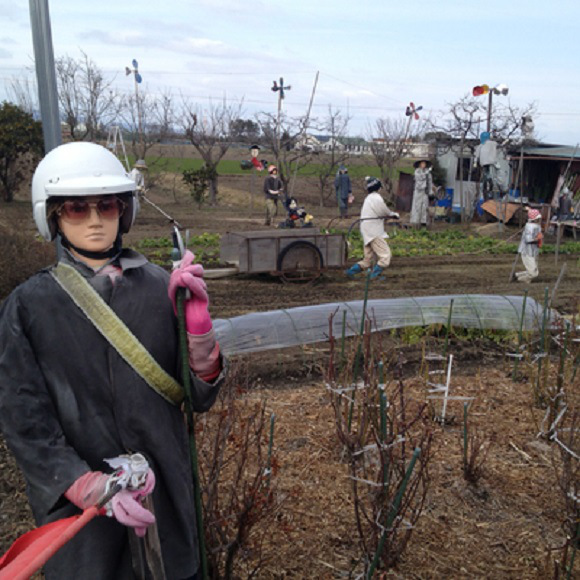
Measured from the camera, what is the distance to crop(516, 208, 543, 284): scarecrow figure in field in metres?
10.3

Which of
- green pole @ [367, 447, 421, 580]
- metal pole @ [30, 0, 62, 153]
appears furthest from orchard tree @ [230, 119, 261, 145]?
green pole @ [367, 447, 421, 580]

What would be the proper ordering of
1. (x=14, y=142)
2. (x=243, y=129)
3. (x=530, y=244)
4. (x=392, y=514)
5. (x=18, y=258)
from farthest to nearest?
(x=243, y=129)
(x=14, y=142)
(x=530, y=244)
(x=18, y=258)
(x=392, y=514)

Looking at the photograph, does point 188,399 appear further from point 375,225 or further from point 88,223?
point 375,225

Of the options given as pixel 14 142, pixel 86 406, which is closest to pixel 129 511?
pixel 86 406

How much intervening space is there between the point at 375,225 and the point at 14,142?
12.7m

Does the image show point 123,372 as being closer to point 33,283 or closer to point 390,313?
point 33,283

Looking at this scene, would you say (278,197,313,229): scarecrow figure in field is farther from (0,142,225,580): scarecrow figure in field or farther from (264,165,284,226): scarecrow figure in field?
(0,142,225,580): scarecrow figure in field

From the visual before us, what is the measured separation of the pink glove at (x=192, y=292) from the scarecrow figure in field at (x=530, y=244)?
9.18 m

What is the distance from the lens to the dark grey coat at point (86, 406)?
1841 mm

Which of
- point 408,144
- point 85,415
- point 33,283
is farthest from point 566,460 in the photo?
point 408,144

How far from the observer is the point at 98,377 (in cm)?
192

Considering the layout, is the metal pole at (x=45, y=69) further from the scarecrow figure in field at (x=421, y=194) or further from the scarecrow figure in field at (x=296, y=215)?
the scarecrow figure in field at (x=421, y=194)

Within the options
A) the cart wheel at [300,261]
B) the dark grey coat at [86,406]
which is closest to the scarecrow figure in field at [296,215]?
the cart wheel at [300,261]

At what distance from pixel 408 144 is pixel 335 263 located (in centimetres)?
1684
